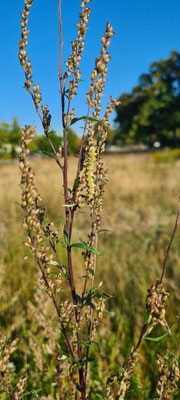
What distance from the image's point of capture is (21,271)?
3732mm

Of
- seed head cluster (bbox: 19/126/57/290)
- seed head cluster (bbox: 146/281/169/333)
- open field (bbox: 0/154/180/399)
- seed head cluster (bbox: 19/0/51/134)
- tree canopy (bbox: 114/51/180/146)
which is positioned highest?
tree canopy (bbox: 114/51/180/146)

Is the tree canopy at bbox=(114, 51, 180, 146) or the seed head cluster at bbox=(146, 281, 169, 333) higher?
the tree canopy at bbox=(114, 51, 180, 146)

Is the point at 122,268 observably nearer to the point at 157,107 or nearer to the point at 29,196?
the point at 29,196

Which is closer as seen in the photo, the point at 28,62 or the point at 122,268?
the point at 28,62

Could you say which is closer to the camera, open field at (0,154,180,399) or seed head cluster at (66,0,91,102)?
seed head cluster at (66,0,91,102)

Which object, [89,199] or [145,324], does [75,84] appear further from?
[145,324]

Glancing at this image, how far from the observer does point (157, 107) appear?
4550cm

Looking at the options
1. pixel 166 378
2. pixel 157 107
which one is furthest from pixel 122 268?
pixel 157 107

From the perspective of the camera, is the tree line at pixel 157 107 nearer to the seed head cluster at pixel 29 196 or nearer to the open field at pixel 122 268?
the open field at pixel 122 268

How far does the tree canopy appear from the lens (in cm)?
4531

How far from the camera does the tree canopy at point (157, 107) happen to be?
4531cm

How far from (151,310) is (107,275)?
2766 mm

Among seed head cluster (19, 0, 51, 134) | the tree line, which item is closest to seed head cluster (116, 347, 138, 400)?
seed head cluster (19, 0, 51, 134)

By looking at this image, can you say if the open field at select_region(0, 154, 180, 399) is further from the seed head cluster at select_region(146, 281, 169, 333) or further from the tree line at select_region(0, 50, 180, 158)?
the tree line at select_region(0, 50, 180, 158)
